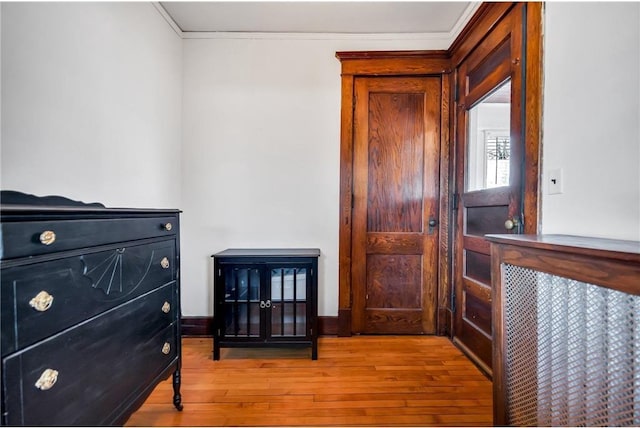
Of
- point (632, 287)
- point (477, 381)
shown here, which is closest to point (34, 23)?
point (632, 287)

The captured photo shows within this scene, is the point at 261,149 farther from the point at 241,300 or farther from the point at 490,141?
the point at 490,141

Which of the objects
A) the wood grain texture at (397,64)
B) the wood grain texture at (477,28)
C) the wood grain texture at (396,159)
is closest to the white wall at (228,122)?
the wood grain texture at (397,64)

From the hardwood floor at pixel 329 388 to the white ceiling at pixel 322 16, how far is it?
8.34 feet

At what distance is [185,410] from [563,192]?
2.16 meters

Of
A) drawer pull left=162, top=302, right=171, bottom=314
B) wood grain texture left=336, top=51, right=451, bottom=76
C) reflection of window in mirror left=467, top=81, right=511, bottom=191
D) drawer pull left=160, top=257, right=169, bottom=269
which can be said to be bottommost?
drawer pull left=162, top=302, right=171, bottom=314

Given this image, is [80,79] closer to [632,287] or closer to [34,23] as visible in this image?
[34,23]

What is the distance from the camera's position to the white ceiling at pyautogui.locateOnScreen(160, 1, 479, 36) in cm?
204

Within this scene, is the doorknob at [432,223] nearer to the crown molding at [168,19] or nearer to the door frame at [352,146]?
the door frame at [352,146]

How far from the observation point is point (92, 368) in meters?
0.91

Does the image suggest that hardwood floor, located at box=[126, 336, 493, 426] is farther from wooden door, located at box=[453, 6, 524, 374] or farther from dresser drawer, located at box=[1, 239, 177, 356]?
dresser drawer, located at box=[1, 239, 177, 356]

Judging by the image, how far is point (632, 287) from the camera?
0.68m

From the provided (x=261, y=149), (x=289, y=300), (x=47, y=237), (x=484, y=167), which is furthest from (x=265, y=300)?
(x=484, y=167)

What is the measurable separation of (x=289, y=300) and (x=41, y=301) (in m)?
1.50

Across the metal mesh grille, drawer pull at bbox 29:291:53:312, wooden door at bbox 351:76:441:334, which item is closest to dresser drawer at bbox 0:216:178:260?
drawer pull at bbox 29:291:53:312
